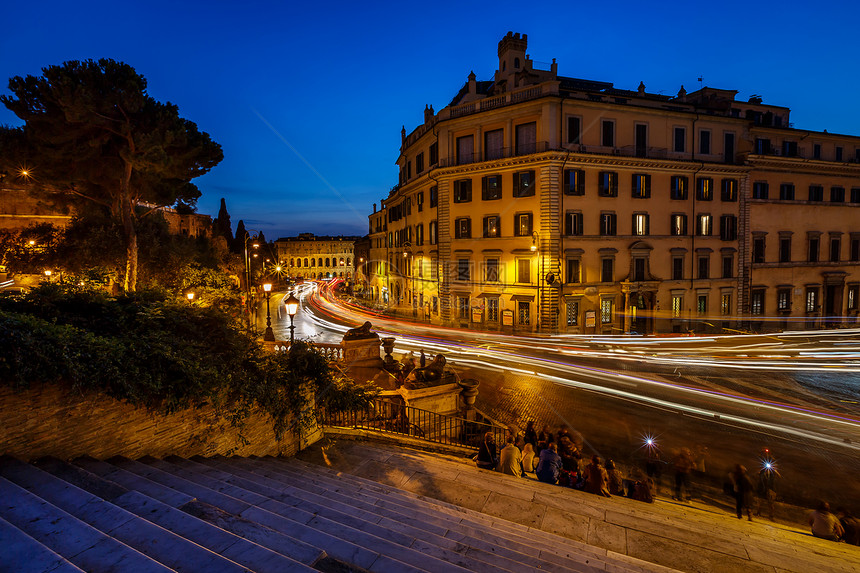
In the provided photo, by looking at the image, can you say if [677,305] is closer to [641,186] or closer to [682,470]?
[641,186]

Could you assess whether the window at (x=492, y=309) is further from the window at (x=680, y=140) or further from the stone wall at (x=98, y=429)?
the stone wall at (x=98, y=429)

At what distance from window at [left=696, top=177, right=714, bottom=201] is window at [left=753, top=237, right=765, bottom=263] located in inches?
245

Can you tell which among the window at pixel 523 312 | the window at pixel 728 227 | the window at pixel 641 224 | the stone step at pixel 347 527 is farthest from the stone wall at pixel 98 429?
the window at pixel 728 227

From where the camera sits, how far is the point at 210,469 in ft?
19.2

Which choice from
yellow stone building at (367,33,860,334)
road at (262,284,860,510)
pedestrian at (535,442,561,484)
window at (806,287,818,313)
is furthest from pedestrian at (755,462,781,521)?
window at (806,287,818,313)

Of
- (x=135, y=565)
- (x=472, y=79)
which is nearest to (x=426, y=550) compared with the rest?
(x=135, y=565)

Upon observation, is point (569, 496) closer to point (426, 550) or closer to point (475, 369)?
point (426, 550)

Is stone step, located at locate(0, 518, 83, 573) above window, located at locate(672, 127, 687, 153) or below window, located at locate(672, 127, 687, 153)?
below

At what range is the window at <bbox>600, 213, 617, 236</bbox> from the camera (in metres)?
29.4

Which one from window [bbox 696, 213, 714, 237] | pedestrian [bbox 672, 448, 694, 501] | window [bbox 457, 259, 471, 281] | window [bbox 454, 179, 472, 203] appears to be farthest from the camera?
window [bbox 457, 259, 471, 281]

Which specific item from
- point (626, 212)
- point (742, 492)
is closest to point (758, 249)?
point (626, 212)

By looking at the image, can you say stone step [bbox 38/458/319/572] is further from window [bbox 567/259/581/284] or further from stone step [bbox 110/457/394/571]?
window [bbox 567/259/581/284]

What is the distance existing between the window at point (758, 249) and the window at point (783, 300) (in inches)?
137

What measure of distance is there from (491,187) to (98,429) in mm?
28391
